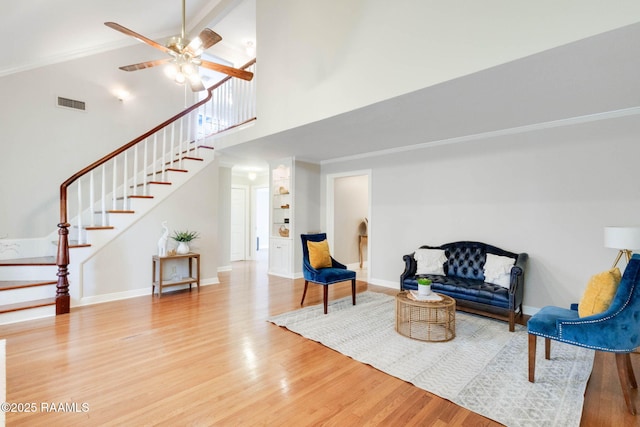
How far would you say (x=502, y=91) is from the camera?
111 inches

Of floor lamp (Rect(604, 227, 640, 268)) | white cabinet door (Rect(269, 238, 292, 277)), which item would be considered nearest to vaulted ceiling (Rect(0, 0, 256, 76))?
white cabinet door (Rect(269, 238, 292, 277))

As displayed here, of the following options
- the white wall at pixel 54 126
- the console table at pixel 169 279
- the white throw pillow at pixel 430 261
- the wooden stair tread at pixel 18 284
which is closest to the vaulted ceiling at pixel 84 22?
the white wall at pixel 54 126

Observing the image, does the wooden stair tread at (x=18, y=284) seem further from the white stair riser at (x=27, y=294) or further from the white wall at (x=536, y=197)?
the white wall at (x=536, y=197)

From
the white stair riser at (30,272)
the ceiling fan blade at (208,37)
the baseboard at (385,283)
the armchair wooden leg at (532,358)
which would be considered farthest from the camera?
the baseboard at (385,283)

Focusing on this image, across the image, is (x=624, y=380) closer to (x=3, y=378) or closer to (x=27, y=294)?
(x=3, y=378)

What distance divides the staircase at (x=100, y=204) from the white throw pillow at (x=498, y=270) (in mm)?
4356

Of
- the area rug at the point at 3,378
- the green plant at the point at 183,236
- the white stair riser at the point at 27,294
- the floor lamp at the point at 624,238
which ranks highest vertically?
the floor lamp at the point at 624,238

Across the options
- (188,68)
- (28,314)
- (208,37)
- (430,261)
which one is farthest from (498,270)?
(28,314)

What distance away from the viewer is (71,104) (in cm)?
495

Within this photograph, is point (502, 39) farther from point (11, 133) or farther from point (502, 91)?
point (11, 133)

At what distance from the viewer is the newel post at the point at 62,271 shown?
3.76 meters

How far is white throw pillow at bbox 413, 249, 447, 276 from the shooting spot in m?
4.35

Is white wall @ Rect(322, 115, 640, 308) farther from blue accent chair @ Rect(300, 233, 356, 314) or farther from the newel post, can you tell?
the newel post

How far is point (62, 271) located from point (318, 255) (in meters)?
3.31
